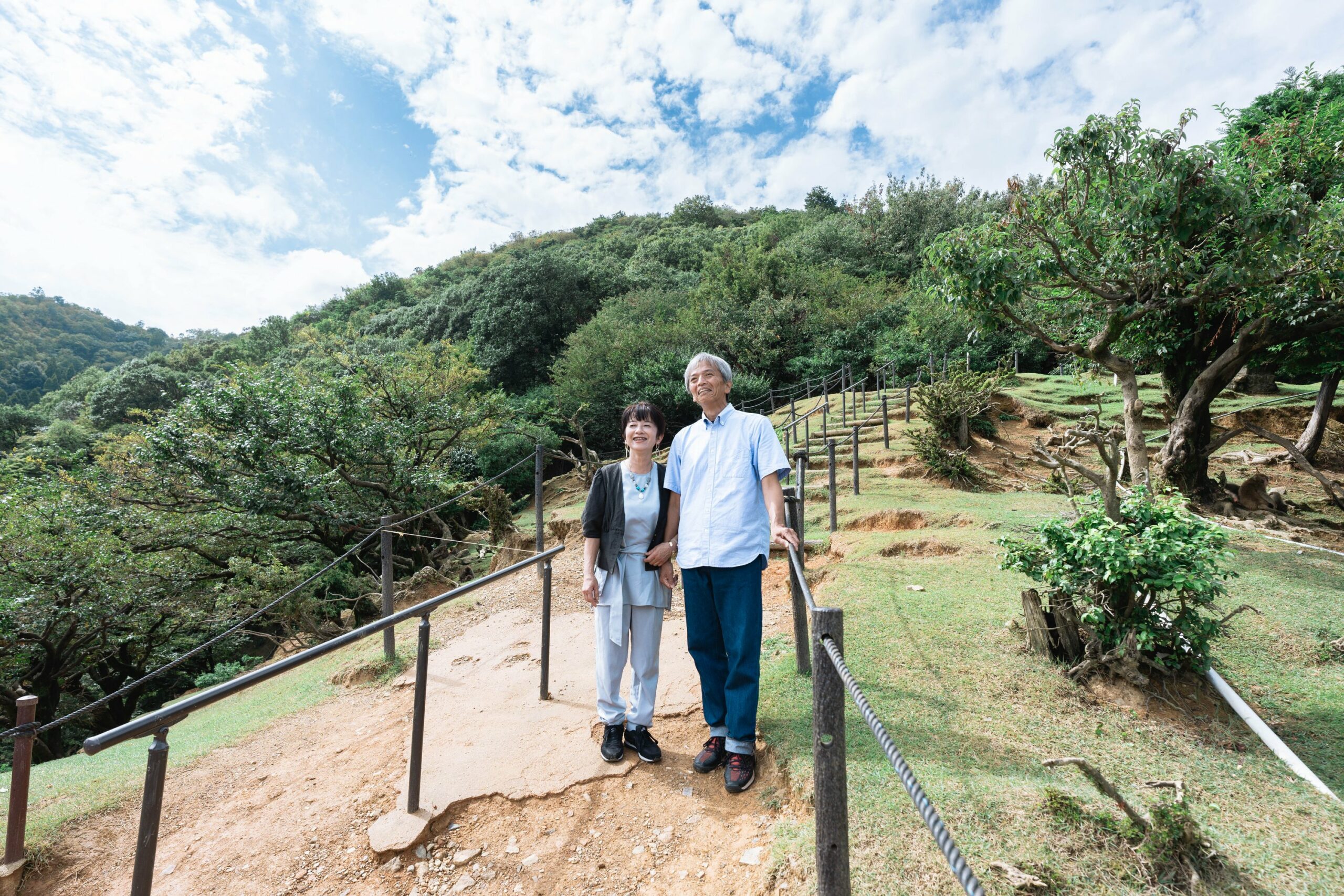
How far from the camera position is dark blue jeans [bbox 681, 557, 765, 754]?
2492 mm

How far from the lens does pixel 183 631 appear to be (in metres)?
9.14

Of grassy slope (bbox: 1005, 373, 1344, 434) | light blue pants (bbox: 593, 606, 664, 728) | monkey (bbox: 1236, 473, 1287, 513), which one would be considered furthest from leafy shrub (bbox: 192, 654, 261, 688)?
grassy slope (bbox: 1005, 373, 1344, 434)

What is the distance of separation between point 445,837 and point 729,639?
153cm

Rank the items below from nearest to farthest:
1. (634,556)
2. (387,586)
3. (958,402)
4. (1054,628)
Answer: (634,556) → (1054,628) → (387,586) → (958,402)

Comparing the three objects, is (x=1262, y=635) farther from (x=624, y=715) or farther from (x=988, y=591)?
(x=624, y=715)

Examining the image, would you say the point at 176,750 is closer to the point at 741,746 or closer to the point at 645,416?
the point at 741,746

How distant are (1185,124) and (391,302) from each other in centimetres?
4673

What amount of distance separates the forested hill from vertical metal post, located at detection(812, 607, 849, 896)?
5306 cm

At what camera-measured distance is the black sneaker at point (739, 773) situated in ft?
8.34

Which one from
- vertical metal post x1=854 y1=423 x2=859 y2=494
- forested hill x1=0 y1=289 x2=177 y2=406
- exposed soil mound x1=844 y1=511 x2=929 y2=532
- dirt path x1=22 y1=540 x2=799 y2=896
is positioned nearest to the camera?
dirt path x1=22 y1=540 x2=799 y2=896

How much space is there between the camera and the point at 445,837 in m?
2.54

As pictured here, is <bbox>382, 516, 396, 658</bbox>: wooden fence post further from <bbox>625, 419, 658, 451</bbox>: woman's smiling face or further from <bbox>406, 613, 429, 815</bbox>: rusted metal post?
<bbox>625, 419, 658, 451</bbox>: woman's smiling face

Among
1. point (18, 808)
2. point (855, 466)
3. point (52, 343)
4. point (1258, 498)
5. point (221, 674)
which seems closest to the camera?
point (18, 808)

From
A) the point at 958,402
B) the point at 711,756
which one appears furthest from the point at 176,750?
the point at 958,402
